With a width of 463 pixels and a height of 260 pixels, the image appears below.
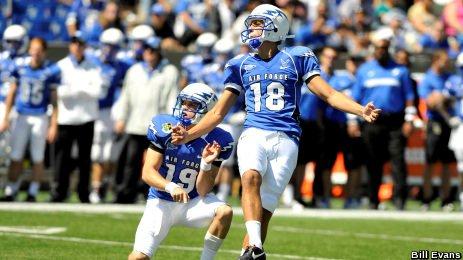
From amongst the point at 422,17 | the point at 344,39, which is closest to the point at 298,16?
the point at 344,39

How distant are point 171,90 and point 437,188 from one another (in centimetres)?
472

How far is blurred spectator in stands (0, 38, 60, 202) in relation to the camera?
630 inches

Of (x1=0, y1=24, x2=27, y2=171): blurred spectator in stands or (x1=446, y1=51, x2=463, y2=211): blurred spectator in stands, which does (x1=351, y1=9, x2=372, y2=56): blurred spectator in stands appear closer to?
(x1=446, y1=51, x2=463, y2=211): blurred spectator in stands

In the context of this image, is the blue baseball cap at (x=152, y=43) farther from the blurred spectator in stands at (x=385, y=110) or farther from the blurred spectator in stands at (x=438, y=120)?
the blurred spectator in stands at (x=438, y=120)

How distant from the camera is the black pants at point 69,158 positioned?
53.6ft

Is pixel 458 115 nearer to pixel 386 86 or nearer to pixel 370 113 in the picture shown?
pixel 386 86

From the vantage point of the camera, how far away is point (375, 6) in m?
24.2

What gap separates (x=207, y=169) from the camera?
872 cm

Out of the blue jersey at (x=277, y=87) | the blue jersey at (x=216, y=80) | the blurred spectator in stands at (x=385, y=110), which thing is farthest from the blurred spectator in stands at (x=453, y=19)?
the blue jersey at (x=277, y=87)

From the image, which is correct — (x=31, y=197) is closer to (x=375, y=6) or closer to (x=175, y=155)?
(x=175, y=155)

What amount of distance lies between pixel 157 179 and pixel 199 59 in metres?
9.06

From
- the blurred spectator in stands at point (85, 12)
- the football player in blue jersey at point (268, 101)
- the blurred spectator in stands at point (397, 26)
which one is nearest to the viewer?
the football player in blue jersey at point (268, 101)

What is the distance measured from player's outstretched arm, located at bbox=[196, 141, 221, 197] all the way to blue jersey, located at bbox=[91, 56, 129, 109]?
8209mm

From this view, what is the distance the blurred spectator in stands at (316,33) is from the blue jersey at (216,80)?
5.03ft
